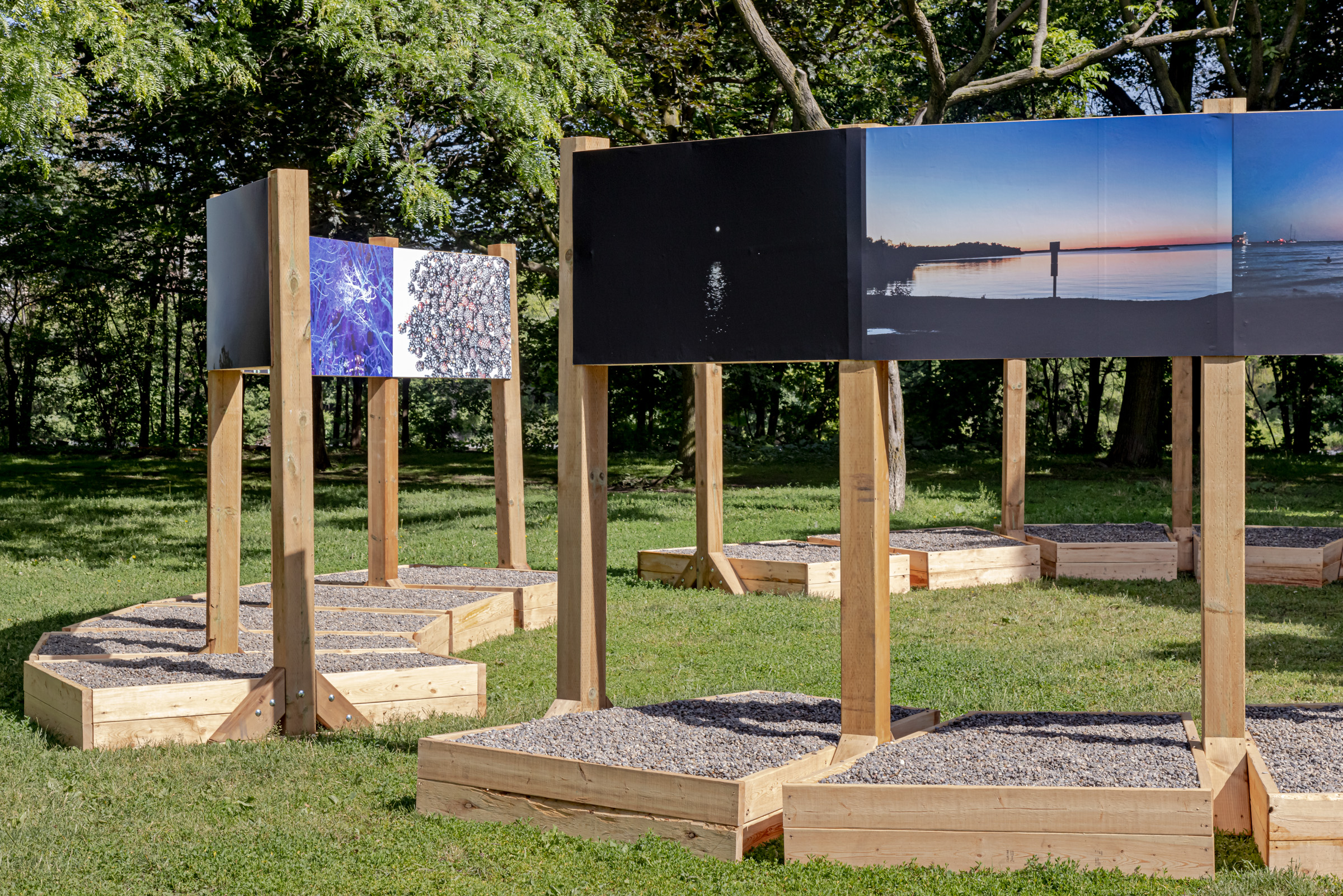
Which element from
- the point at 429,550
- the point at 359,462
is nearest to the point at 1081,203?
the point at 429,550

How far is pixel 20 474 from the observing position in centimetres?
2392

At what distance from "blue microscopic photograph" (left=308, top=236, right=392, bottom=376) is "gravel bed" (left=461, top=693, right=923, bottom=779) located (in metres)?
3.64

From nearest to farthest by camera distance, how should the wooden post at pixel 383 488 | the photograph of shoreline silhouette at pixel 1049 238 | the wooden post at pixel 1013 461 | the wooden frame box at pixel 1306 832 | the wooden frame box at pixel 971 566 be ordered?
1. the wooden frame box at pixel 1306 832
2. the photograph of shoreline silhouette at pixel 1049 238
3. the wooden post at pixel 383 488
4. the wooden frame box at pixel 971 566
5. the wooden post at pixel 1013 461

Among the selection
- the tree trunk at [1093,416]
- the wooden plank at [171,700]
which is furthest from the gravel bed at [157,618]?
the tree trunk at [1093,416]

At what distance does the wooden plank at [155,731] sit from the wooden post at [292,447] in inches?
16.3

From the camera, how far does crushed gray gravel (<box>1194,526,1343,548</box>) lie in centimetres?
1170

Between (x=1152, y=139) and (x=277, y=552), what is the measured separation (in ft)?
16.3

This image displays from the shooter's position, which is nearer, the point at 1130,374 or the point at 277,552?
the point at 277,552

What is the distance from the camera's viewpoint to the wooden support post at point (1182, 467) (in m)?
11.6

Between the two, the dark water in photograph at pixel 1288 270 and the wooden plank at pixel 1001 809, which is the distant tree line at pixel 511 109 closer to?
→ the dark water in photograph at pixel 1288 270

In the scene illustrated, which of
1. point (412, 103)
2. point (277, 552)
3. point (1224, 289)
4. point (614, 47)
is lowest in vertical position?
point (277, 552)

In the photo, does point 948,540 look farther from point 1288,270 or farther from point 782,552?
point 1288,270

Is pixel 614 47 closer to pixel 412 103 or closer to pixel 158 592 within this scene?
pixel 412 103

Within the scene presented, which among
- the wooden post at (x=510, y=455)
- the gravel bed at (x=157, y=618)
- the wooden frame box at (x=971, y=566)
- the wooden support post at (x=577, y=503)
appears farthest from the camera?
the wooden frame box at (x=971, y=566)
